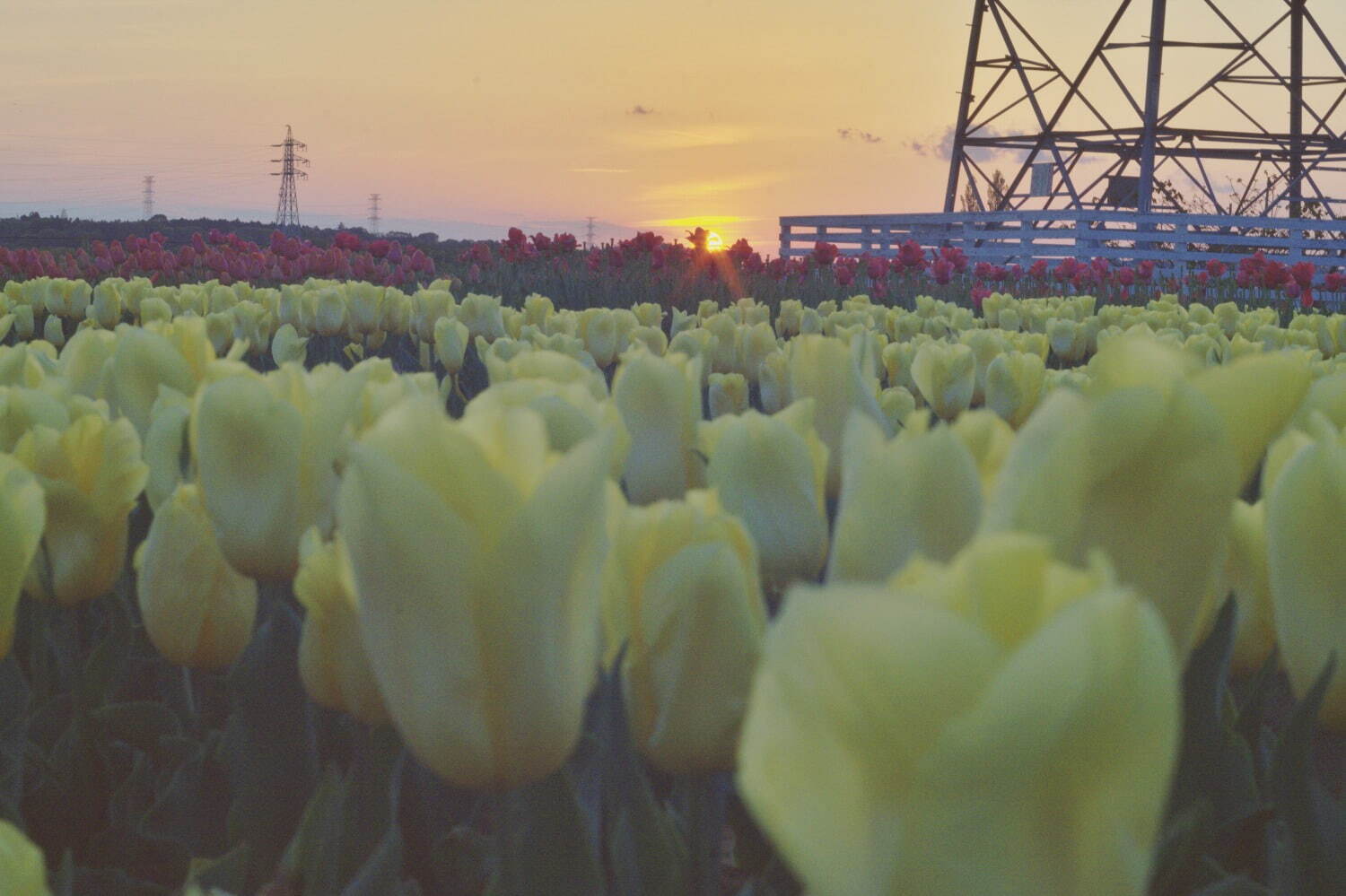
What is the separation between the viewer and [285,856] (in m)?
0.96

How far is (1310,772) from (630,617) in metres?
0.44

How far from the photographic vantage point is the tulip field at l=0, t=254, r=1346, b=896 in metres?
0.44

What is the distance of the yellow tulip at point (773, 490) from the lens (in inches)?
40.9

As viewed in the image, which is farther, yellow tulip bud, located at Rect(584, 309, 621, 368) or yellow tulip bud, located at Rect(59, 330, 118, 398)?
yellow tulip bud, located at Rect(584, 309, 621, 368)

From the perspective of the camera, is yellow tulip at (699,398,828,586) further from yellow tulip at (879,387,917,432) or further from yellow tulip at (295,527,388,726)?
yellow tulip at (879,387,917,432)

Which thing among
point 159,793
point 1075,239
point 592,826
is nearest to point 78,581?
point 159,793

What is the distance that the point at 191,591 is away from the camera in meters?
1.16

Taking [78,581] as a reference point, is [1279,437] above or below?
above

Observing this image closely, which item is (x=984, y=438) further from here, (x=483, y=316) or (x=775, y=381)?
(x=483, y=316)

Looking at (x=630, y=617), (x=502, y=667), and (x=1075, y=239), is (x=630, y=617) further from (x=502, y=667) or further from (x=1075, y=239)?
(x=1075, y=239)

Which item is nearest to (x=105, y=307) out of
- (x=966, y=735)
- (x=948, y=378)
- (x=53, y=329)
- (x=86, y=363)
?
(x=53, y=329)

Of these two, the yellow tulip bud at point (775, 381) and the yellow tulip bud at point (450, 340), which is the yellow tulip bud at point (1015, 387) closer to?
the yellow tulip bud at point (775, 381)

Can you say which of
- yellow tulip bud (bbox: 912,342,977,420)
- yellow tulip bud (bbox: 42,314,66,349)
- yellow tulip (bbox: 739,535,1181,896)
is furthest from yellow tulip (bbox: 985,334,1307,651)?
yellow tulip bud (bbox: 42,314,66,349)

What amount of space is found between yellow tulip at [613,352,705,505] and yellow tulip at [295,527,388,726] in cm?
46
